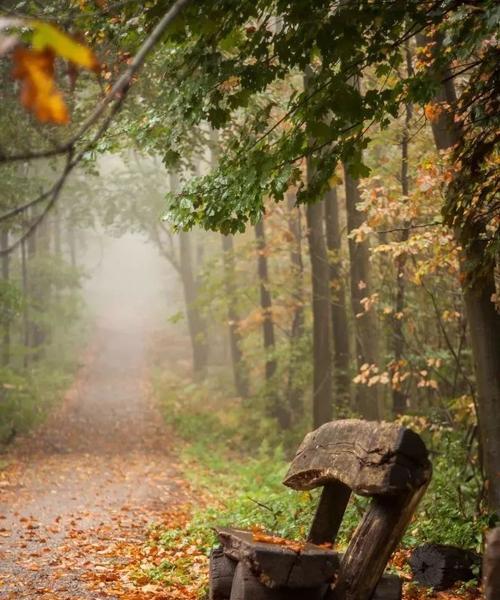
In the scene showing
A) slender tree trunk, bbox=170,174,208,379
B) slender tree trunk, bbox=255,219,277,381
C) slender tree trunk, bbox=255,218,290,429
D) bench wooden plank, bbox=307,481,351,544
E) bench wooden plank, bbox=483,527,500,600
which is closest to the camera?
bench wooden plank, bbox=483,527,500,600

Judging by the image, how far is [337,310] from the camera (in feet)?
48.4

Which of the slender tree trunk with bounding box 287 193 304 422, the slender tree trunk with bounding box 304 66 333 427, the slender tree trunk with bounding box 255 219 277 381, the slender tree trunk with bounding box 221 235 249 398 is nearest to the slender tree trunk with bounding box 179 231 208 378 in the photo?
the slender tree trunk with bounding box 221 235 249 398

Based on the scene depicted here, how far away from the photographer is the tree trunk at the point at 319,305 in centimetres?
1502

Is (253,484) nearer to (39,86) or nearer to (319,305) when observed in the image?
(319,305)

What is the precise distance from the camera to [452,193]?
6.46 meters

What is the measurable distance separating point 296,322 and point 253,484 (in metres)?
7.68

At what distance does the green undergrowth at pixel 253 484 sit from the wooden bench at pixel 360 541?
2123mm

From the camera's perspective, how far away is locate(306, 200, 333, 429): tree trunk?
49.3 ft

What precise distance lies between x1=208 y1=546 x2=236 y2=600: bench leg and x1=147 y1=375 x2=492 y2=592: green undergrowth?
1.27 metres

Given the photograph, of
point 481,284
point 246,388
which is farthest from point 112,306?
point 481,284

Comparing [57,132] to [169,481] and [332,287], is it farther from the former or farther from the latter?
[169,481]

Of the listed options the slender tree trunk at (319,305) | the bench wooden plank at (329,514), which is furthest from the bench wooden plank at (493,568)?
the slender tree trunk at (319,305)

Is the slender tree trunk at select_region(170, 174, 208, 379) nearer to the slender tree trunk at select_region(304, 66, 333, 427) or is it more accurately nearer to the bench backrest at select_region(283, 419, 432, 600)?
the slender tree trunk at select_region(304, 66, 333, 427)

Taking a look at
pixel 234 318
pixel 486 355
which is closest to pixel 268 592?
pixel 486 355
